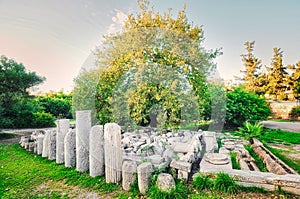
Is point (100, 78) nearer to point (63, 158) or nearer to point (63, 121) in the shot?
point (63, 121)

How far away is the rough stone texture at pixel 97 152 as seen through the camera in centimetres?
316

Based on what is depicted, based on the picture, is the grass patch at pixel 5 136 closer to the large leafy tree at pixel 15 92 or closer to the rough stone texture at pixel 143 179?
the large leafy tree at pixel 15 92

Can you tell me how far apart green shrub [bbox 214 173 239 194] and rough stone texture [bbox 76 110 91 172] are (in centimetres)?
240

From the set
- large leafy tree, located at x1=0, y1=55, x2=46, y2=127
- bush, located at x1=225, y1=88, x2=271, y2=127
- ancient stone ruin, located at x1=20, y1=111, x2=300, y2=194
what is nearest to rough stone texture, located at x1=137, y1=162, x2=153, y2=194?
ancient stone ruin, located at x1=20, y1=111, x2=300, y2=194

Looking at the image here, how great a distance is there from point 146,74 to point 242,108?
4.68m

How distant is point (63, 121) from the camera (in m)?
4.19

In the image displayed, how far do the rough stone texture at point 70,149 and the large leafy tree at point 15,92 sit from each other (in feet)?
21.5

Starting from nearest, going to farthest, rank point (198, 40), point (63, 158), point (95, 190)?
1. point (95, 190)
2. point (63, 158)
3. point (198, 40)

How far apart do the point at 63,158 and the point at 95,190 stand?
1672mm

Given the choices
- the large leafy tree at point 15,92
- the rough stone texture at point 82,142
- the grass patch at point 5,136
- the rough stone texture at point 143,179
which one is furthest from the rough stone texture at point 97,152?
the large leafy tree at point 15,92

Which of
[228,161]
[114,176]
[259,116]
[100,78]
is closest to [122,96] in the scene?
[100,78]

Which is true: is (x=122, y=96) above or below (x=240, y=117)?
above

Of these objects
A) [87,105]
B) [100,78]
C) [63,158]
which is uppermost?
[100,78]

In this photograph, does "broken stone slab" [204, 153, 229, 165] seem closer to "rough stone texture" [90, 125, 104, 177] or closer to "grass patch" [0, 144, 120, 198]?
"grass patch" [0, 144, 120, 198]
